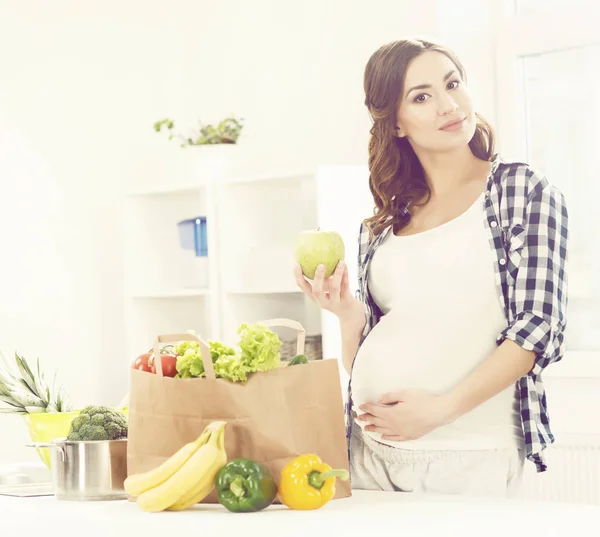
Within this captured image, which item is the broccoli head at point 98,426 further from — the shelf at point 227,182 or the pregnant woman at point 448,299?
the shelf at point 227,182

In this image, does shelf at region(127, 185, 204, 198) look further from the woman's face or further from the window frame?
the woman's face

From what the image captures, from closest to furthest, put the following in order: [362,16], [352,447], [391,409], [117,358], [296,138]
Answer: [391,409] < [352,447] < [362,16] < [296,138] < [117,358]

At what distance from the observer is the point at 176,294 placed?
12.5ft

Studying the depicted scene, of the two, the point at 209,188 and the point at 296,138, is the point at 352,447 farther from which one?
the point at 296,138

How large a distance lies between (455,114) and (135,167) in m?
2.58

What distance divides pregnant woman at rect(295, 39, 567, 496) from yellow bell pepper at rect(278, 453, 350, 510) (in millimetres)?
296

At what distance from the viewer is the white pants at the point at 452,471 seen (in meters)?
1.76

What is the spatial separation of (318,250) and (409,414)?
0.34 m

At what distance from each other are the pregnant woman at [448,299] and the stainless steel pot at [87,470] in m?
0.47

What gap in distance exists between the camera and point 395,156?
197cm

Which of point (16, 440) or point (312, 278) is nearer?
point (312, 278)

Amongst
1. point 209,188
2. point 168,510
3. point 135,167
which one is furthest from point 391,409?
point 135,167

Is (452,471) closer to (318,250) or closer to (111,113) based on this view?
(318,250)

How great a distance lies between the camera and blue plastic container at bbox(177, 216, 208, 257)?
12.4ft
